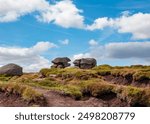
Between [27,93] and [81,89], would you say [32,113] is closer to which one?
[27,93]

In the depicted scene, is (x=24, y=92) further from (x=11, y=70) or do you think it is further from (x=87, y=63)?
(x=87, y=63)

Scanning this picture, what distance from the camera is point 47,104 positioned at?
25.8 meters

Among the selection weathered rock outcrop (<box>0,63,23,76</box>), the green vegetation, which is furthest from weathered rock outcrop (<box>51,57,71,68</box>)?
the green vegetation

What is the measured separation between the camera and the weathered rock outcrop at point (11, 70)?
8286 centimetres

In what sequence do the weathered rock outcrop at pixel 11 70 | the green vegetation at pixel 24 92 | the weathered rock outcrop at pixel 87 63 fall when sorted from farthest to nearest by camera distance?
1. the weathered rock outcrop at pixel 87 63
2. the weathered rock outcrop at pixel 11 70
3. the green vegetation at pixel 24 92

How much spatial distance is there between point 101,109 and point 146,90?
9501mm

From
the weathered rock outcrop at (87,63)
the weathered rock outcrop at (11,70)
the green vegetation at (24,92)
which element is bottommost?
the green vegetation at (24,92)

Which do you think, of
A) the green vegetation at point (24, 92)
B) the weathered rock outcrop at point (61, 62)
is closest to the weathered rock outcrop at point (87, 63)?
the weathered rock outcrop at point (61, 62)

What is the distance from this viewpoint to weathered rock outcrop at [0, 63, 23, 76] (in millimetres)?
82863

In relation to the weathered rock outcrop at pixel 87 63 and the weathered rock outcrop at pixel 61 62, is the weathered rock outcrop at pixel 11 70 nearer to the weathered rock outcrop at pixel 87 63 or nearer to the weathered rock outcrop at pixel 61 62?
the weathered rock outcrop at pixel 87 63

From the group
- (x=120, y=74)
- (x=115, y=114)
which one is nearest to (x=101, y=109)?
(x=115, y=114)

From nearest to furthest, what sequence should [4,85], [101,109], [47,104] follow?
[101,109], [47,104], [4,85]

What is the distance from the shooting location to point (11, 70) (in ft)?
273

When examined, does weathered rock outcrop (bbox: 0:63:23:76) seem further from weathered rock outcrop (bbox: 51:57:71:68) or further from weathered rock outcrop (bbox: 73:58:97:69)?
weathered rock outcrop (bbox: 51:57:71:68)
